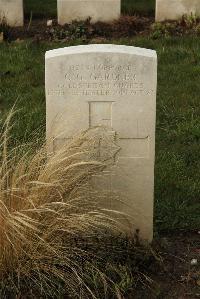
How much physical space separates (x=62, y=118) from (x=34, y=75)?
11.5 feet

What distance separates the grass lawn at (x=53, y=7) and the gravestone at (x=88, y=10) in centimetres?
55

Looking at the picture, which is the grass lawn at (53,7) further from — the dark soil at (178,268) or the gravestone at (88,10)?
the dark soil at (178,268)

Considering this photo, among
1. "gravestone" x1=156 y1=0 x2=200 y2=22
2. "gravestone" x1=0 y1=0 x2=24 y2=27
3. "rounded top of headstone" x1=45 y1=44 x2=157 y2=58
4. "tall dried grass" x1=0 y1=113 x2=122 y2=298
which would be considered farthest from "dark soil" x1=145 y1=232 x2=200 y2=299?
"gravestone" x1=0 y1=0 x2=24 y2=27

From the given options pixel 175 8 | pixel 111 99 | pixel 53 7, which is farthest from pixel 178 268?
pixel 53 7

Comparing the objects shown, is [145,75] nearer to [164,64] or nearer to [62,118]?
[62,118]

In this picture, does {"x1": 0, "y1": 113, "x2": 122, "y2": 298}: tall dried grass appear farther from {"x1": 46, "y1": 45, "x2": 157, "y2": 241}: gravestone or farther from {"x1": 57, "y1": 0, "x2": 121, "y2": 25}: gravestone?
{"x1": 57, "y1": 0, "x2": 121, "y2": 25}: gravestone

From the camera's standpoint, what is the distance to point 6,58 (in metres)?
7.98

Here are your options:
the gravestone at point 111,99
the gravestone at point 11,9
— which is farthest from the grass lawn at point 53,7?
the gravestone at point 111,99

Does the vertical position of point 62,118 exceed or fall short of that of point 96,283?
it exceeds it

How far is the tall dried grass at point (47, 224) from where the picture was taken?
12.5ft

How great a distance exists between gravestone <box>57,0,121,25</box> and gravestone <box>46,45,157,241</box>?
218 inches

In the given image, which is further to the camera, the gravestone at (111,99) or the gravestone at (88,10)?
the gravestone at (88,10)

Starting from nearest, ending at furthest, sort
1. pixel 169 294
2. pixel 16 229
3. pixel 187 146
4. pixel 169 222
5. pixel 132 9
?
pixel 16 229 → pixel 169 294 → pixel 169 222 → pixel 187 146 → pixel 132 9

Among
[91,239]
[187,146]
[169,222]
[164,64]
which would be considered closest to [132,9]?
[164,64]
